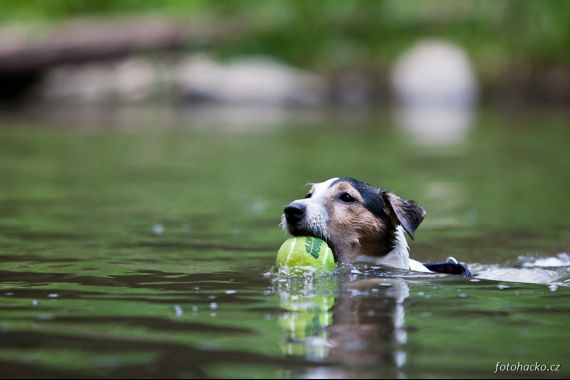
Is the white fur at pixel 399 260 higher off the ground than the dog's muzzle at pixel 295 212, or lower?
lower

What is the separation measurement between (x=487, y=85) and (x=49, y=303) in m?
28.5

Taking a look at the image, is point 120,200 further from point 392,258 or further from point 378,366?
point 378,366

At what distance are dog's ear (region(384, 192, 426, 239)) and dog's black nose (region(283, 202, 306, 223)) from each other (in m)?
0.78

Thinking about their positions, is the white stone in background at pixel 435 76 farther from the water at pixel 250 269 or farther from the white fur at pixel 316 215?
the white fur at pixel 316 215

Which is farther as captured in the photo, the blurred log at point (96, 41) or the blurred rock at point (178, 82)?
the blurred rock at point (178, 82)

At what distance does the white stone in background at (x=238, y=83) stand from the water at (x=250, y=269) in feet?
43.6

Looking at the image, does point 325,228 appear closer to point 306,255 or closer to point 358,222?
point 358,222

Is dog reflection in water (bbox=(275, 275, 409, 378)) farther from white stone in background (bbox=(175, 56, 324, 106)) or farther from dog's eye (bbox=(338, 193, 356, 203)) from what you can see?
white stone in background (bbox=(175, 56, 324, 106))

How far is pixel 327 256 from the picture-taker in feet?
23.2

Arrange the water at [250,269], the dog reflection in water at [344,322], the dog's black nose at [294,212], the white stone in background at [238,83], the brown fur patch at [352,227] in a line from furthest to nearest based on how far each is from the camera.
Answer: the white stone in background at [238,83], the brown fur patch at [352,227], the dog's black nose at [294,212], the water at [250,269], the dog reflection in water at [344,322]

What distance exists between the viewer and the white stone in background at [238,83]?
32.5m

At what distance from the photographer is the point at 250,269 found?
24.7 feet

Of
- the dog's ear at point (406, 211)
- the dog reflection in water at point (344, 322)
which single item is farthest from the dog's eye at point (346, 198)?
the dog reflection in water at point (344, 322)

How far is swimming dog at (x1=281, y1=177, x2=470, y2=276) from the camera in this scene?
288 inches
